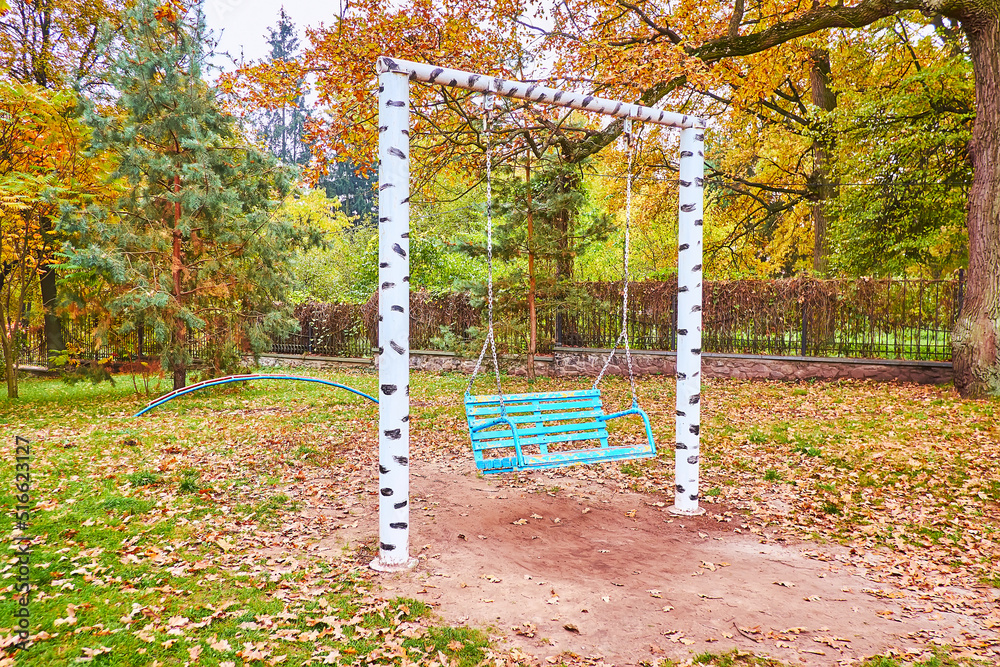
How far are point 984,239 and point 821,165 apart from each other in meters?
7.59

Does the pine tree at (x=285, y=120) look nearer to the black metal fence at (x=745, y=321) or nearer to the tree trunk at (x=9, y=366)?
the black metal fence at (x=745, y=321)

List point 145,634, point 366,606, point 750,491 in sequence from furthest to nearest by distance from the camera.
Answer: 1. point 750,491
2. point 366,606
3. point 145,634

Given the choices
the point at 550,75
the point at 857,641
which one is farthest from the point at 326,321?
the point at 857,641

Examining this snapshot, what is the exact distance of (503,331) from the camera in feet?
45.6

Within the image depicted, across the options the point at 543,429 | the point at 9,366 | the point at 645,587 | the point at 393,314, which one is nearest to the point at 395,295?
the point at 393,314

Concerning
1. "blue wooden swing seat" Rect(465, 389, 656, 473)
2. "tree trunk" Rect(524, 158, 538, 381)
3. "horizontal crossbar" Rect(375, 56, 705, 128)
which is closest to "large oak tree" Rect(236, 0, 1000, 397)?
"tree trunk" Rect(524, 158, 538, 381)

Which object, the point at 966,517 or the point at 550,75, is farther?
the point at 550,75

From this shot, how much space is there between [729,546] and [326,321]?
49.9 feet

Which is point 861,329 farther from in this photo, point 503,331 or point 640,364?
point 503,331

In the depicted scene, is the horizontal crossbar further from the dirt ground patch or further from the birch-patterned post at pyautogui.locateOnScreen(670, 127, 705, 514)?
the dirt ground patch

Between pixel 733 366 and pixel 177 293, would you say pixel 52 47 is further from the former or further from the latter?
pixel 733 366

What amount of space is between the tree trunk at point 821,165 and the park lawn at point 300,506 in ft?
27.2

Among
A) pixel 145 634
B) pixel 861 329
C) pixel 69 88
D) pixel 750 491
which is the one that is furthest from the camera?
pixel 861 329

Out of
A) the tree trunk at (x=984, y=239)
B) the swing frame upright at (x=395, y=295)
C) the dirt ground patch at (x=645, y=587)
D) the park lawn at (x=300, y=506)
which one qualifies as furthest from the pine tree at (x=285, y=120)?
the dirt ground patch at (x=645, y=587)
